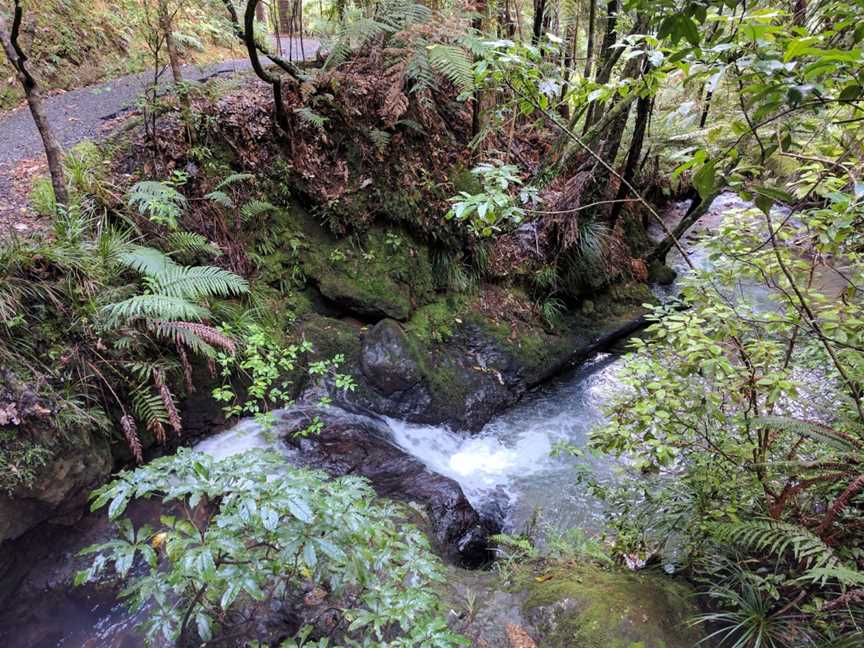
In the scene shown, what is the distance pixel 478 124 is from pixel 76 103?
565cm

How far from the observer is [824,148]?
2.37m

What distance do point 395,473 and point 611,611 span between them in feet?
6.86

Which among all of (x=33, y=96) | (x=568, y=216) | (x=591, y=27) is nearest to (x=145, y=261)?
(x=33, y=96)

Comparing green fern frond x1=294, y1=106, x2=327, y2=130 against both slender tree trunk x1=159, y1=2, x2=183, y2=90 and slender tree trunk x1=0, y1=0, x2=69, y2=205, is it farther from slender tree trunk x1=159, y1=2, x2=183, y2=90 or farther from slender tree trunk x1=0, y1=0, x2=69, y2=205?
slender tree trunk x1=0, y1=0, x2=69, y2=205

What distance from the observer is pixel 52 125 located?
571 cm

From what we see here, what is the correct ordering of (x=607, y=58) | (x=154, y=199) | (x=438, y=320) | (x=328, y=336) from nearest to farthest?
(x=154, y=199) → (x=328, y=336) → (x=438, y=320) → (x=607, y=58)

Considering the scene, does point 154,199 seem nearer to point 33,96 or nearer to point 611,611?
point 33,96

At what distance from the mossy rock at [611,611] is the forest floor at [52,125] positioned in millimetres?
4792

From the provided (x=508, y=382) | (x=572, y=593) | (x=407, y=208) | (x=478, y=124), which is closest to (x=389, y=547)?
(x=572, y=593)

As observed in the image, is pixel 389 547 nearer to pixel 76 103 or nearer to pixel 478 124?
pixel 478 124

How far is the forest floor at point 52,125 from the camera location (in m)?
4.20

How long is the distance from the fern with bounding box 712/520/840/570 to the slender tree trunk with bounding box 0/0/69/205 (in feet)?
16.7

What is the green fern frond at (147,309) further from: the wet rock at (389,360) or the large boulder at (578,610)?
the large boulder at (578,610)

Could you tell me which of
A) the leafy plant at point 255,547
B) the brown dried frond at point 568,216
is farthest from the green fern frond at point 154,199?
the brown dried frond at point 568,216
